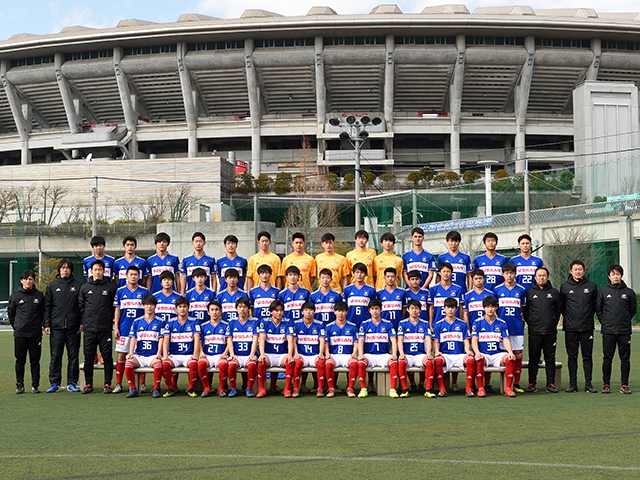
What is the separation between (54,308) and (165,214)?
32.3m

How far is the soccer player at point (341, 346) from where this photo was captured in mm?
7871

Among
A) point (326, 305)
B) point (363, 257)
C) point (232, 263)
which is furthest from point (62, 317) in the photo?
point (363, 257)

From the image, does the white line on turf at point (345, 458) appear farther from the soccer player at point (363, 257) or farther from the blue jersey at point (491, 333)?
the soccer player at point (363, 257)

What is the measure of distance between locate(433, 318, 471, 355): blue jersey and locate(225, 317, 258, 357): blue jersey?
7.16ft

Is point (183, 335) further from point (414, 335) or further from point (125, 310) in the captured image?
point (414, 335)

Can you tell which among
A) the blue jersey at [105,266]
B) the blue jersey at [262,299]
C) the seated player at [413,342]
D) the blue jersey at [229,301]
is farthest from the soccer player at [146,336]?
the seated player at [413,342]

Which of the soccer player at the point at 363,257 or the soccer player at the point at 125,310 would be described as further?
the soccer player at the point at 363,257

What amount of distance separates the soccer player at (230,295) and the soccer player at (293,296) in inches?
19.1

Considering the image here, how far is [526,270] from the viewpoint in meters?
8.62

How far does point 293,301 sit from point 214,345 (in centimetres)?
109

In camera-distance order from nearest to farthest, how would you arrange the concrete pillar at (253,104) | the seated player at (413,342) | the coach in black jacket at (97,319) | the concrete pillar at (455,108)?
the seated player at (413,342), the coach in black jacket at (97,319), the concrete pillar at (253,104), the concrete pillar at (455,108)

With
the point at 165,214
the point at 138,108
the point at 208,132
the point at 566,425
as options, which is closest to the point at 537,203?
the point at 566,425

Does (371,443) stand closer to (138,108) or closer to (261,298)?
(261,298)

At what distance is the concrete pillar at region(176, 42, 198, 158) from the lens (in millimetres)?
46906
